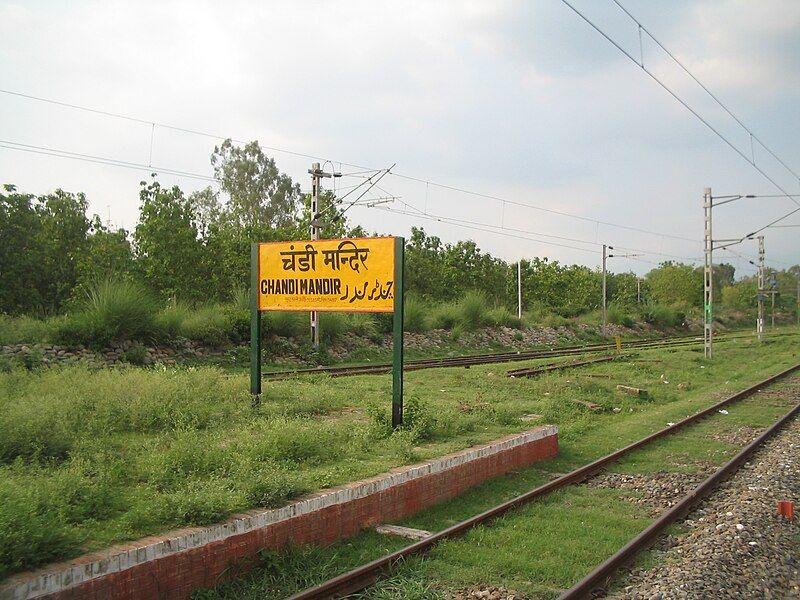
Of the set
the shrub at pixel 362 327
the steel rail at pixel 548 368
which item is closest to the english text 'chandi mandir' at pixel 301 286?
the steel rail at pixel 548 368

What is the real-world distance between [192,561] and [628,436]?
30.4 ft

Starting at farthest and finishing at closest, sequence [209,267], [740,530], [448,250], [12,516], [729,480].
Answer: [448,250] < [209,267] < [729,480] < [740,530] < [12,516]

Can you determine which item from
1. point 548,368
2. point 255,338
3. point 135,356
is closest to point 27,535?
point 255,338

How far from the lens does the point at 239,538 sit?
5641mm

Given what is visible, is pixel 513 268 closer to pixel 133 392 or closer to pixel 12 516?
pixel 133 392

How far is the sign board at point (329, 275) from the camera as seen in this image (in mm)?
10406

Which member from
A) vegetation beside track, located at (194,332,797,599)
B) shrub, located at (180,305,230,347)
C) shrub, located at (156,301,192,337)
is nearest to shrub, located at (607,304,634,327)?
shrub, located at (180,305,230,347)

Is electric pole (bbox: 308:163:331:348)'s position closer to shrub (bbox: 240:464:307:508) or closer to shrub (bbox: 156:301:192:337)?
shrub (bbox: 156:301:192:337)

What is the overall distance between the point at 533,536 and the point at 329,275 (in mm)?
5553

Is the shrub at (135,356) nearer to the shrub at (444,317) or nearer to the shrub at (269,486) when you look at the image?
the shrub at (269,486)

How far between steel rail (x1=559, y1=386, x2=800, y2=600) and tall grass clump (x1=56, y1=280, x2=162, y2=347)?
1783 cm

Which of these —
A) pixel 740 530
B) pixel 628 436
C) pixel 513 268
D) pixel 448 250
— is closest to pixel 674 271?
pixel 513 268

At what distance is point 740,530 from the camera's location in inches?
281

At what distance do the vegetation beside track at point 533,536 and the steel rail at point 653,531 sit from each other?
16cm
